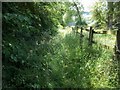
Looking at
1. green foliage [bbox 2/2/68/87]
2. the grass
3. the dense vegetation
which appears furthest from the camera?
the grass

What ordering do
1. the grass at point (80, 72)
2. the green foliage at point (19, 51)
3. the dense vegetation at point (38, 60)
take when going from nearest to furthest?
the green foliage at point (19, 51) < the dense vegetation at point (38, 60) < the grass at point (80, 72)

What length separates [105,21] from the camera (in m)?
27.5

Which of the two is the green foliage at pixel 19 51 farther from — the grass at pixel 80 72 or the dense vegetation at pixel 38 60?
the grass at pixel 80 72

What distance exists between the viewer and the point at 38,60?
162 inches

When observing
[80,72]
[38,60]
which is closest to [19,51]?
[38,60]

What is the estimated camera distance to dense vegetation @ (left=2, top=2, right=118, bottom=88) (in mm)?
3580

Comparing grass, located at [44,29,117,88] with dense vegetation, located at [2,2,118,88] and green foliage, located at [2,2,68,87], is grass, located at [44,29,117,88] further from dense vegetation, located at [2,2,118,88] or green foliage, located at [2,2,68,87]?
green foliage, located at [2,2,68,87]

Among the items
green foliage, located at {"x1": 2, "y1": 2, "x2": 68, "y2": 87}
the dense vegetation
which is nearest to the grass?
the dense vegetation

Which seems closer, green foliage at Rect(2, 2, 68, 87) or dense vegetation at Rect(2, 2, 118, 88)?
green foliage at Rect(2, 2, 68, 87)

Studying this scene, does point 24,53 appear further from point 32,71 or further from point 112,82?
point 112,82

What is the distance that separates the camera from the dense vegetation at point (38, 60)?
3.58m

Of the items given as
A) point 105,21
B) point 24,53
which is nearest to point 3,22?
point 24,53

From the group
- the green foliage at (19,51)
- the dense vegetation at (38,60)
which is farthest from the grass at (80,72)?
the green foliage at (19,51)

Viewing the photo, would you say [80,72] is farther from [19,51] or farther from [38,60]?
[19,51]
